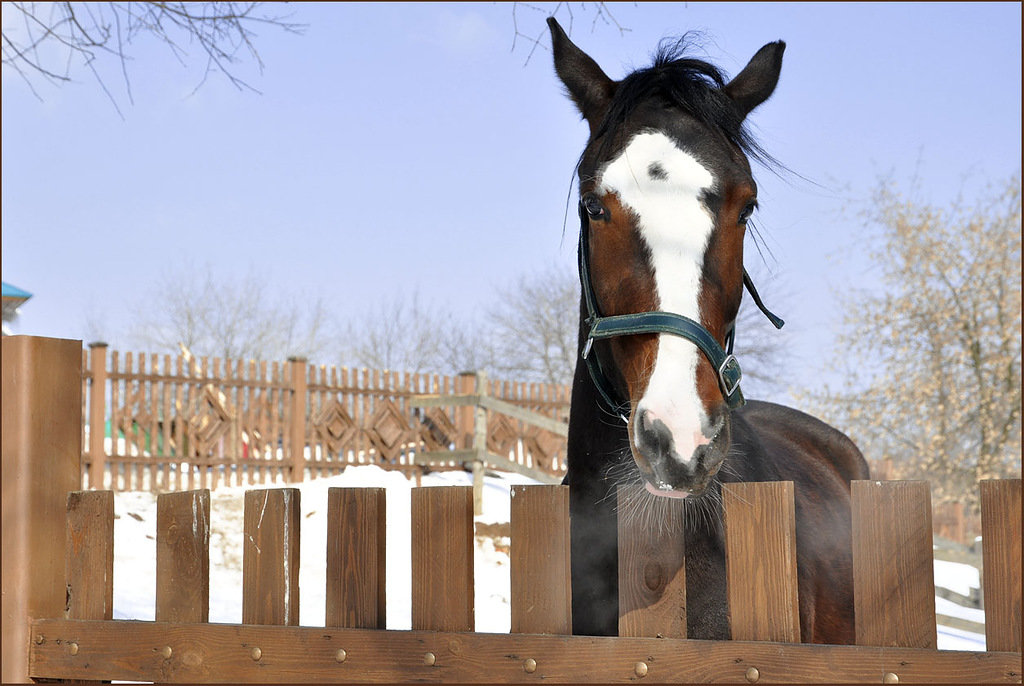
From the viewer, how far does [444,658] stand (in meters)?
1.68

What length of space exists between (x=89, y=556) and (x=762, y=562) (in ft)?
4.70

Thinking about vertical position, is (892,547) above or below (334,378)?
below

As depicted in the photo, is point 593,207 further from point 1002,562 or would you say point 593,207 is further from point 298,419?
point 298,419

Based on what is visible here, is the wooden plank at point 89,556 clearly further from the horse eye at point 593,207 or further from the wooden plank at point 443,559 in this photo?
the horse eye at point 593,207

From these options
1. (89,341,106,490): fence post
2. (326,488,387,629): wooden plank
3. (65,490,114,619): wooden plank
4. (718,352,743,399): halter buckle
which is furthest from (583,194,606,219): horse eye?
(89,341,106,490): fence post

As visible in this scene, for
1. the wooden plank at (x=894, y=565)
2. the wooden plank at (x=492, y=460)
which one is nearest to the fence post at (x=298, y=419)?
the wooden plank at (x=492, y=460)

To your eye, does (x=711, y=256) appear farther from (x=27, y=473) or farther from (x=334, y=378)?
(x=334, y=378)

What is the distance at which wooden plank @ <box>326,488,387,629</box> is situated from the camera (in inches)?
71.6

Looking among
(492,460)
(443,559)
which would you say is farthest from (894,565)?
(492,460)

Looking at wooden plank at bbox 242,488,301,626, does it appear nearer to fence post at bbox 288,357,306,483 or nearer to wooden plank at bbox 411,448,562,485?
wooden plank at bbox 411,448,562,485

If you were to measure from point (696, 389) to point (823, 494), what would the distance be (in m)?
2.22

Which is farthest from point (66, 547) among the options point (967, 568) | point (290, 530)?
point (967, 568)

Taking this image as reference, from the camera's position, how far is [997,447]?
56.3 ft

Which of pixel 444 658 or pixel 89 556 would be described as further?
pixel 89 556
